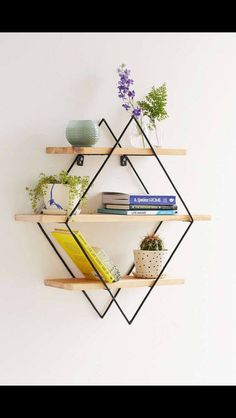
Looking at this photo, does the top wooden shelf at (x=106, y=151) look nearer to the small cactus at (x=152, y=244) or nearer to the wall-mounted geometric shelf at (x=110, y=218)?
the wall-mounted geometric shelf at (x=110, y=218)

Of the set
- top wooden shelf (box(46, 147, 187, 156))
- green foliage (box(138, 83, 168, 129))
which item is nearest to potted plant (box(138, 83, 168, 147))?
green foliage (box(138, 83, 168, 129))

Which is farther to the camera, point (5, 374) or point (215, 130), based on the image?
point (215, 130)

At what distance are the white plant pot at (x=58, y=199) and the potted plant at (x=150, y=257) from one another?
0.34 metres

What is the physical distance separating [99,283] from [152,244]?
0.84ft

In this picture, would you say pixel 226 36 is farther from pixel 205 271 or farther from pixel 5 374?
pixel 5 374

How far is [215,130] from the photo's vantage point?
3551 mm

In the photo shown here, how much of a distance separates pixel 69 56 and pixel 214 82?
0.62 metres

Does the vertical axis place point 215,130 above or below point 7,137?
above

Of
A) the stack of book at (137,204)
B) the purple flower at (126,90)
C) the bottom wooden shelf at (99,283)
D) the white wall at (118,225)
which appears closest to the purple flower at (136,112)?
the purple flower at (126,90)

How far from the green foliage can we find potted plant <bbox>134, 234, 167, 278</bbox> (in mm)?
421

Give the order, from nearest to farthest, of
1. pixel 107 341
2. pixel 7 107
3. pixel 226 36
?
pixel 7 107, pixel 107 341, pixel 226 36

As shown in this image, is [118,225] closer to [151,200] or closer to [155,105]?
[151,200]

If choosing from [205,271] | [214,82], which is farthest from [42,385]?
[214,82]

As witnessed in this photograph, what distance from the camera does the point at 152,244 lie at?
3246 mm
